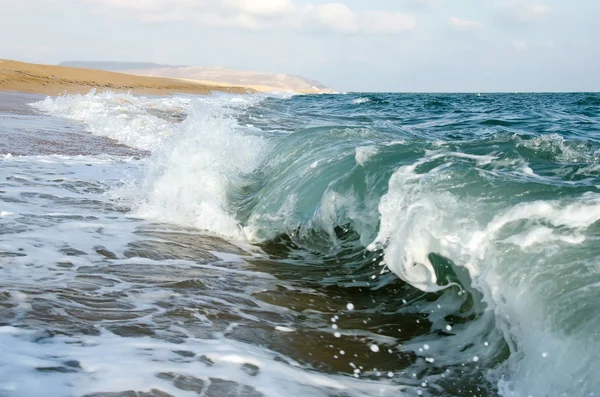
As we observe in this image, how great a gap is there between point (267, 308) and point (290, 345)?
581mm

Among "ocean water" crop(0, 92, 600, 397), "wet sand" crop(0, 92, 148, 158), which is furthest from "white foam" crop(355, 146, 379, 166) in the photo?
"wet sand" crop(0, 92, 148, 158)

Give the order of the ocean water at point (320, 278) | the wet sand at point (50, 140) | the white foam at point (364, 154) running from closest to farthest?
the ocean water at point (320, 278)
the white foam at point (364, 154)
the wet sand at point (50, 140)

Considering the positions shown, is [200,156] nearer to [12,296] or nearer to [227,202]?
[227,202]

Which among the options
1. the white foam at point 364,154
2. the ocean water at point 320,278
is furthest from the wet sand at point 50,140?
the white foam at point 364,154

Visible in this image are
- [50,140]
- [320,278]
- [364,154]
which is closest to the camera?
[320,278]

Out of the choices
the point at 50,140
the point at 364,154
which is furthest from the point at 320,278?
the point at 50,140

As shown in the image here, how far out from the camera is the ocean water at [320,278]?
2.75 metres

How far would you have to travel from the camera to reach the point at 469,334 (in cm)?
343

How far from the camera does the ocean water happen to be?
275 centimetres

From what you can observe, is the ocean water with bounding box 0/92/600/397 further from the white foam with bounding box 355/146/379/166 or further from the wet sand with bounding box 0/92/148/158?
the wet sand with bounding box 0/92/148/158

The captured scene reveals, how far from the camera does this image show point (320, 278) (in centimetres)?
454

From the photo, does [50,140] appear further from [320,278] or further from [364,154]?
[320,278]

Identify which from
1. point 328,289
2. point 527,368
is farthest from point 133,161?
point 527,368

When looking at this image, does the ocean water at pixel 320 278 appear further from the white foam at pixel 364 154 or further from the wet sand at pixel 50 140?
the wet sand at pixel 50 140
